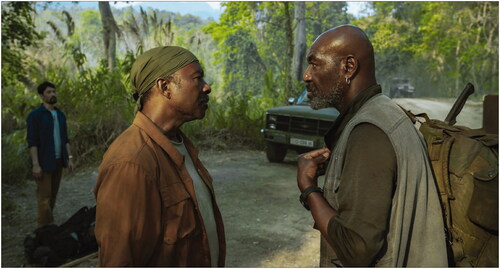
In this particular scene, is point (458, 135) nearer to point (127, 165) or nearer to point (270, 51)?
point (127, 165)

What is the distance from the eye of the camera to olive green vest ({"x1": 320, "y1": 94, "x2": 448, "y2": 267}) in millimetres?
1546

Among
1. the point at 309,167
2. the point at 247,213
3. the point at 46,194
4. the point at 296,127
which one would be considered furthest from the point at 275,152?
the point at 309,167

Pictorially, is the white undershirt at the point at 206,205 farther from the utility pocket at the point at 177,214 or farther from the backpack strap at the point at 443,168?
the backpack strap at the point at 443,168

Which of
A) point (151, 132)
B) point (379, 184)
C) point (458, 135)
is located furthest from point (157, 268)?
point (458, 135)

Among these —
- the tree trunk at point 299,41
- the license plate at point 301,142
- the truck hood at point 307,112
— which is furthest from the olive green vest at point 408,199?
the tree trunk at point 299,41

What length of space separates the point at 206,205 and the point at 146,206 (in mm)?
412

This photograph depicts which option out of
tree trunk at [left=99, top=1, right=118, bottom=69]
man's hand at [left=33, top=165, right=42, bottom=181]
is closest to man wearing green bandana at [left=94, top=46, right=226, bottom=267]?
man's hand at [left=33, top=165, right=42, bottom=181]

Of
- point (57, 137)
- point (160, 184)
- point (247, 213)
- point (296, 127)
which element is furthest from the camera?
point (296, 127)

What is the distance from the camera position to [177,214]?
1765mm

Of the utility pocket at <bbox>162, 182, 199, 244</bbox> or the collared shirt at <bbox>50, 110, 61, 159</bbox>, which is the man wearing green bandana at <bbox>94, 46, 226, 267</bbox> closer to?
the utility pocket at <bbox>162, 182, 199, 244</bbox>

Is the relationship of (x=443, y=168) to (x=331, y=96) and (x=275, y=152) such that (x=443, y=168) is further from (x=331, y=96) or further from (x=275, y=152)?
(x=275, y=152)

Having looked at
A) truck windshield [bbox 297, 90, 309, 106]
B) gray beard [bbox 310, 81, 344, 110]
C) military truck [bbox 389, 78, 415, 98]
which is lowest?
military truck [bbox 389, 78, 415, 98]

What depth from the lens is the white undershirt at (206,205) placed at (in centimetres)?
197

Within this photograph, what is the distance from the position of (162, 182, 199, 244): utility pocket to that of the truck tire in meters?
9.35
